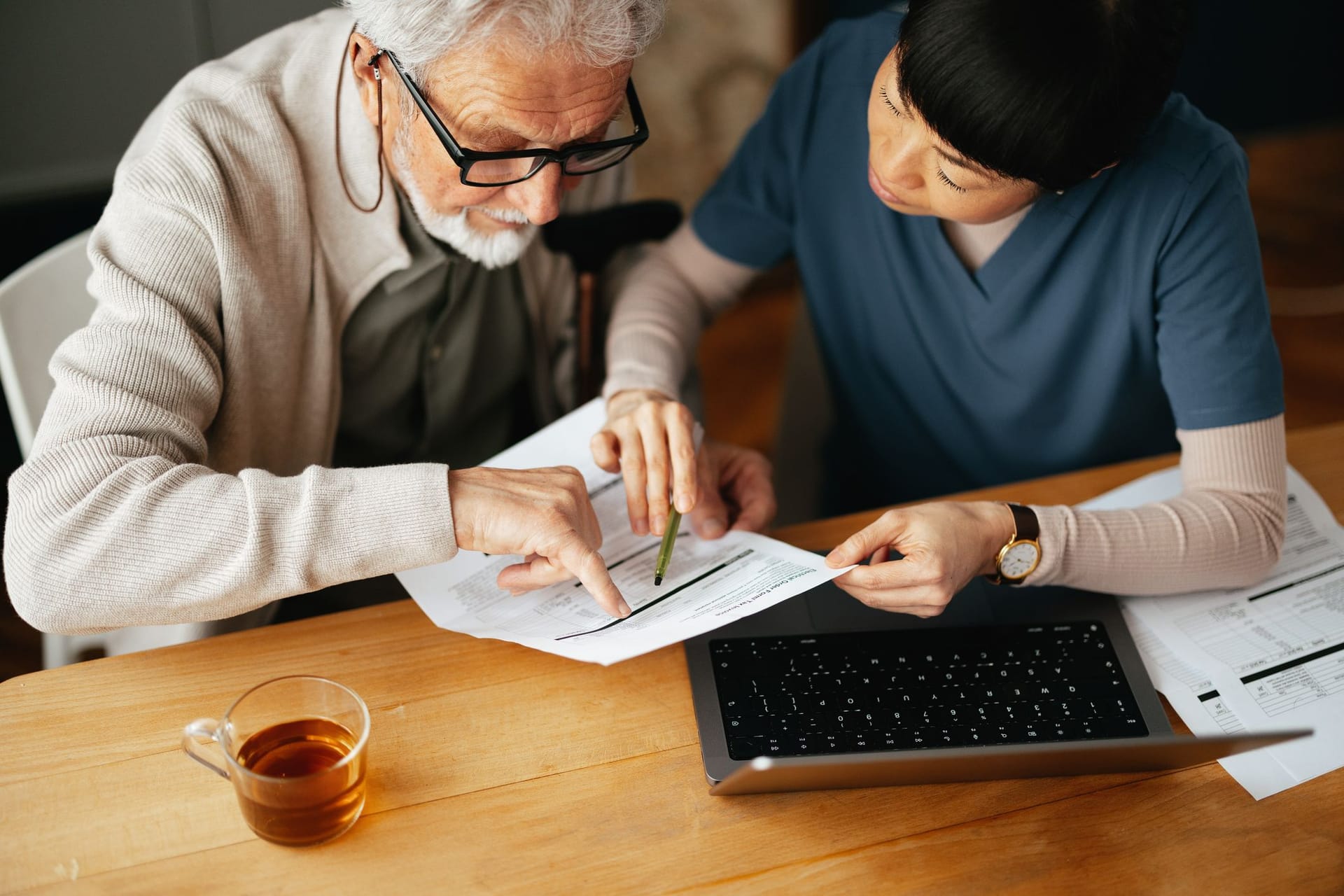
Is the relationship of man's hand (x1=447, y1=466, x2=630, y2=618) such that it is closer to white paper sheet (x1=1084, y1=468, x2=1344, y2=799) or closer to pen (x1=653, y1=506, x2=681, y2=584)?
pen (x1=653, y1=506, x2=681, y2=584)

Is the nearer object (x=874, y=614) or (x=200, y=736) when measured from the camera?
(x=200, y=736)

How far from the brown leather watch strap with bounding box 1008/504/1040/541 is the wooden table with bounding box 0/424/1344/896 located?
0.25 m

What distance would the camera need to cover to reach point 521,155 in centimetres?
105

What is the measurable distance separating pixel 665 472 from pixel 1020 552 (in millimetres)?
378

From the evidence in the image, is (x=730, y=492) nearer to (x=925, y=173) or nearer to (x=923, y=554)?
(x=923, y=554)

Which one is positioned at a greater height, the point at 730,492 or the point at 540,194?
the point at 540,194

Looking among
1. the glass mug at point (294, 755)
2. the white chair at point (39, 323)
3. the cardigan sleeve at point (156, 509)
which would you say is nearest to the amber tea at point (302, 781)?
the glass mug at point (294, 755)

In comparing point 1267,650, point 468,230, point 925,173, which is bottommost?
point 1267,650

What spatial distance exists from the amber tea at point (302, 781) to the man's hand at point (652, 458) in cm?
37

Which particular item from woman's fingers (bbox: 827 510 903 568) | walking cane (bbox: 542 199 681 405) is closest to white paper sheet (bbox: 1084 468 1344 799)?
woman's fingers (bbox: 827 510 903 568)

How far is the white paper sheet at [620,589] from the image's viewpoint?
0.96m

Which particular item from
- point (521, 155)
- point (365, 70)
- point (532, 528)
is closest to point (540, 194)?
point (521, 155)

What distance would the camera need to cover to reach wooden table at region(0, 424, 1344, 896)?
85 cm

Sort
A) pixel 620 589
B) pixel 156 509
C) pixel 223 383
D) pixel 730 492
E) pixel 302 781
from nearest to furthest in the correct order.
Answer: pixel 302 781 → pixel 156 509 → pixel 620 589 → pixel 223 383 → pixel 730 492
